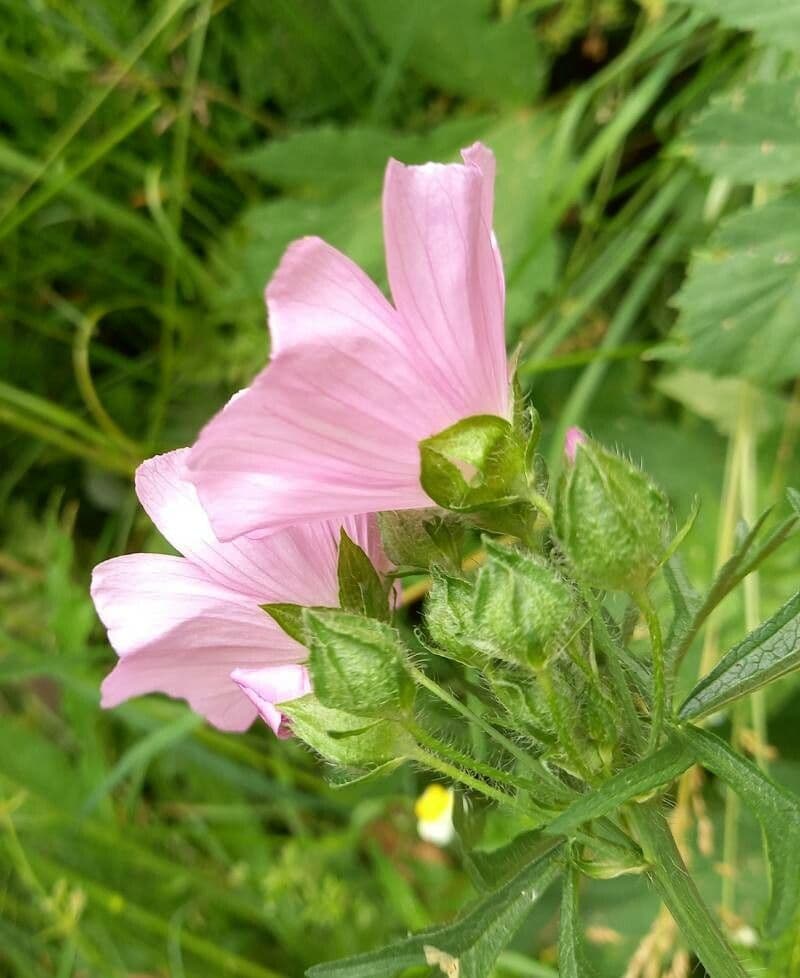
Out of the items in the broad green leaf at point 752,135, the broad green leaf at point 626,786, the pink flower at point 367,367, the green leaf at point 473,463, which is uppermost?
the broad green leaf at point 752,135

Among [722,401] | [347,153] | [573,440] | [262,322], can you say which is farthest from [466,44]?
[573,440]

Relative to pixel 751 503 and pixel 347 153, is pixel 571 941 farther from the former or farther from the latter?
pixel 347 153

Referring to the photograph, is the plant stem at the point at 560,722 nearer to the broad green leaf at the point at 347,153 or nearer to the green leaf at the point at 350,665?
the green leaf at the point at 350,665

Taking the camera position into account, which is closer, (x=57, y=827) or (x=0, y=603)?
(x=57, y=827)

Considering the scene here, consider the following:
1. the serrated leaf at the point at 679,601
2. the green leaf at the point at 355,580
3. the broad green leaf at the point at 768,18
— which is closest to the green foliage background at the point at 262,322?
the broad green leaf at the point at 768,18

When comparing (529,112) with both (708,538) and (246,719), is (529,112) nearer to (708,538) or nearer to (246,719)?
(708,538)

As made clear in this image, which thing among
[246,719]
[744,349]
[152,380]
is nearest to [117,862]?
[152,380]
